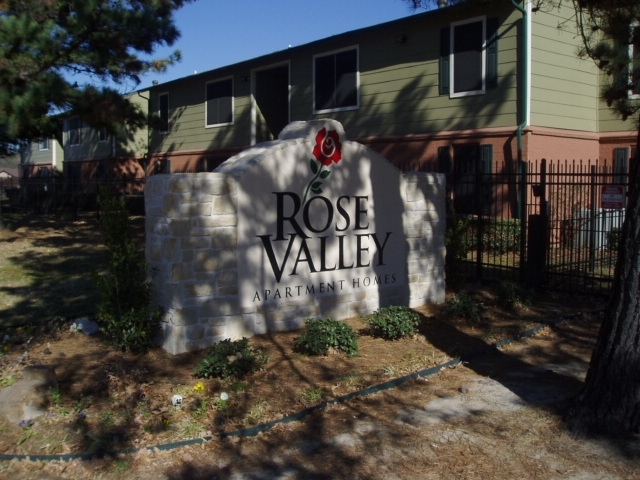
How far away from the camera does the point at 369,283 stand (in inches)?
317

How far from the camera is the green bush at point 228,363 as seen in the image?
563 cm

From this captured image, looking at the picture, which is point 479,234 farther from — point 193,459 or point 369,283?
point 193,459

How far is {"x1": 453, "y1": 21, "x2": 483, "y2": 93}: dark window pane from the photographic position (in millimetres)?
13633

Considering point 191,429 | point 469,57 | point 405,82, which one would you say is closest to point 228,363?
point 191,429

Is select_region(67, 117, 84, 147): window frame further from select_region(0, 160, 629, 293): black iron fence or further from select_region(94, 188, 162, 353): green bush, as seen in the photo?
select_region(94, 188, 162, 353): green bush

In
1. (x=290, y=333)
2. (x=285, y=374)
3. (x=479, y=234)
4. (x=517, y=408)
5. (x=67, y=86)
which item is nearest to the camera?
(x=517, y=408)

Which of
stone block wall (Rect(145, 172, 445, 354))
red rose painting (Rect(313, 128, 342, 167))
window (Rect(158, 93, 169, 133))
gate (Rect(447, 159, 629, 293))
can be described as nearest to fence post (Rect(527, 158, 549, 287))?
gate (Rect(447, 159, 629, 293))

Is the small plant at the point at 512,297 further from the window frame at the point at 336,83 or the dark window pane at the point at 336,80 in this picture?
the dark window pane at the point at 336,80

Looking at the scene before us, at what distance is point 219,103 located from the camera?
20812 mm

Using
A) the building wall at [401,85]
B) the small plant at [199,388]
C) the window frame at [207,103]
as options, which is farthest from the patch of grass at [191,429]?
the window frame at [207,103]

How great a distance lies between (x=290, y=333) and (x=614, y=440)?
11.7 feet

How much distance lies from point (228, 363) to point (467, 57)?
10187 mm

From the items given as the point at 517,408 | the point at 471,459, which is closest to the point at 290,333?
the point at 517,408

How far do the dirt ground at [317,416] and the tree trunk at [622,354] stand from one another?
14cm
